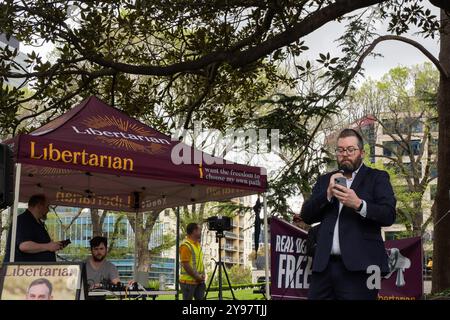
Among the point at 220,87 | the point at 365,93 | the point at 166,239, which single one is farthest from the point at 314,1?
the point at 166,239

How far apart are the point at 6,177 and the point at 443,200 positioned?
9.22 m

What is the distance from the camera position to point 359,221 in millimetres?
4695

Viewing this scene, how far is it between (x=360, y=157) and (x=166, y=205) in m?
7.70

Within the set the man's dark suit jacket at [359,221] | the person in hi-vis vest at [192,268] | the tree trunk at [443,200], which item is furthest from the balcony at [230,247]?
the man's dark suit jacket at [359,221]

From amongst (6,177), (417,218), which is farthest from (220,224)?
(417,218)

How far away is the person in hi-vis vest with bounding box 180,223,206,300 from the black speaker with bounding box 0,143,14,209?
5671 mm

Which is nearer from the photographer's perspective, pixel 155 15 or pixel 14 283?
pixel 14 283

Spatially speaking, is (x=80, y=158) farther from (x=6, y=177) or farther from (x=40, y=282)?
(x=40, y=282)

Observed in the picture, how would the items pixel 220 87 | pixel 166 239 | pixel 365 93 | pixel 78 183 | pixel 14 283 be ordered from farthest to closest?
1. pixel 166 239
2. pixel 365 93
3. pixel 220 87
4. pixel 78 183
5. pixel 14 283

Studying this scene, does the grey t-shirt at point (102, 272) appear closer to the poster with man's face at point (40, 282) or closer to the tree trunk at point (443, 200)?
the poster with man's face at point (40, 282)

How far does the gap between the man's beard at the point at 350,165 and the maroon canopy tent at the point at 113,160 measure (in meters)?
3.67

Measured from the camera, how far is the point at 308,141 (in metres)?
12.1

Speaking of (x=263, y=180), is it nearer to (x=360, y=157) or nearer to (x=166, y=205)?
(x=166, y=205)

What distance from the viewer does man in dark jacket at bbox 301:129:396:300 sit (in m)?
4.58
